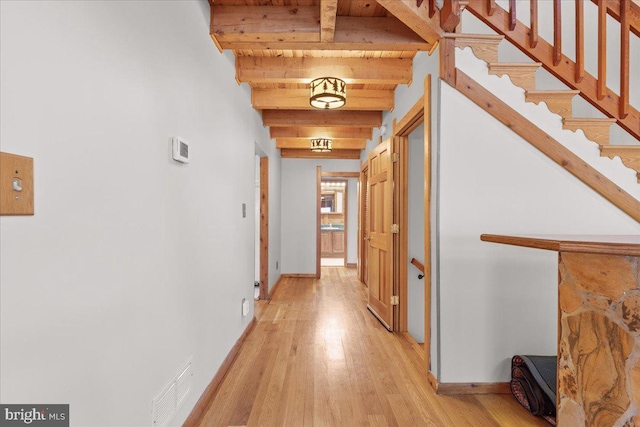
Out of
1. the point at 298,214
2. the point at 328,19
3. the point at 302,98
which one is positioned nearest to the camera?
the point at 328,19

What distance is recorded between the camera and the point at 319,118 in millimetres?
4008

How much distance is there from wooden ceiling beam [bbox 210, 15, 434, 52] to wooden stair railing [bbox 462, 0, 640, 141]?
43 centimetres

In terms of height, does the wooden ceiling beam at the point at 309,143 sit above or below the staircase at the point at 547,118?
above

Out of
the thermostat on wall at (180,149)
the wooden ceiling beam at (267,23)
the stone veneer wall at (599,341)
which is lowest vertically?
the stone veneer wall at (599,341)

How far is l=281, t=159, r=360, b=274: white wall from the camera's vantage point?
19.9 ft

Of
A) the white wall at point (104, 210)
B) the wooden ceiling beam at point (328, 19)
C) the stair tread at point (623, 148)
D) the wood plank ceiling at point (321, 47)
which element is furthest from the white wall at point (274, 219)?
the stair tread at point (623, 148)

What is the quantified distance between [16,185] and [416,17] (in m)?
2.11

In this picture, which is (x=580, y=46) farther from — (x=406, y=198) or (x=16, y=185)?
(x=16, y=185)

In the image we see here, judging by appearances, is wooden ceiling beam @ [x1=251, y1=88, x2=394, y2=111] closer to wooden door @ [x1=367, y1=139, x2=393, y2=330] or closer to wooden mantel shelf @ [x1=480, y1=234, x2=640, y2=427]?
wooden door @ [x1=367, y1=139, x2=393, y2=330]

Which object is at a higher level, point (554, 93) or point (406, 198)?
point (554, 93)

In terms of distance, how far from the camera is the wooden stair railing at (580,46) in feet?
6.75

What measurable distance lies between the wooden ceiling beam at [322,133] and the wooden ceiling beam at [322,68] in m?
1.85

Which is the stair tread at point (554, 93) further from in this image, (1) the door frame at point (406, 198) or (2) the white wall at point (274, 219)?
(2) the white wall at point (274, 219)

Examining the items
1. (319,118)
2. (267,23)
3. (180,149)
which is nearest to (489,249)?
(180,149)
